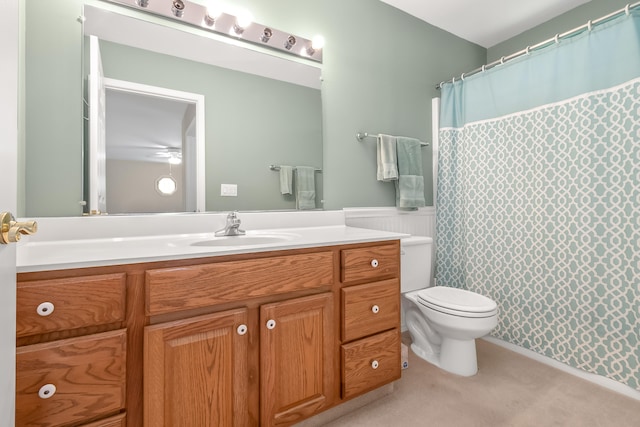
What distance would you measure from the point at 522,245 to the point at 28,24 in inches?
113

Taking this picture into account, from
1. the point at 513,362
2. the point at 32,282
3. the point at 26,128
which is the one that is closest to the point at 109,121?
the point at 26,128

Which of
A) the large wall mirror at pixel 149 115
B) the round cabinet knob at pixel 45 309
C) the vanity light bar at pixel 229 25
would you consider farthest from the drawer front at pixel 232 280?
the vanity light bar at pixel 229 25

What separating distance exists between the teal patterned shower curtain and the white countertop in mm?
1149

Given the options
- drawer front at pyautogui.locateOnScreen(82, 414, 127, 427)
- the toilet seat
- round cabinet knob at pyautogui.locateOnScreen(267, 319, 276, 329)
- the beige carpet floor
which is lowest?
the beige carpet floor

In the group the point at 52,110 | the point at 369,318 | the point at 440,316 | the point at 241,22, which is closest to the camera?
the point at 52,110

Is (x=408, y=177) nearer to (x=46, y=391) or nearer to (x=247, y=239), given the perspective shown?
(x=247, y=239)

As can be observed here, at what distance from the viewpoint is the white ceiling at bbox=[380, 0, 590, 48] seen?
209cm

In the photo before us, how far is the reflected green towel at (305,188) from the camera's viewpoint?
1.80m

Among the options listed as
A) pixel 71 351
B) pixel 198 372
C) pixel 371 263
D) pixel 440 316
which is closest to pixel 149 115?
pixel 71 351

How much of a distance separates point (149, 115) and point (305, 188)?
2.96 ft

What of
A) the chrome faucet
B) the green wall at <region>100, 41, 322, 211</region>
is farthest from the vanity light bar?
the chrome faucet

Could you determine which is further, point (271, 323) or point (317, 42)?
point (317, 42)

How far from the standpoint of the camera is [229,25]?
1585mm

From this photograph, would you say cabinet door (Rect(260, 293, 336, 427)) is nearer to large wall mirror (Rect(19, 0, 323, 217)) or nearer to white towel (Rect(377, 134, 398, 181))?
large wall mirror (Rect(19, 0, 323, 217))
